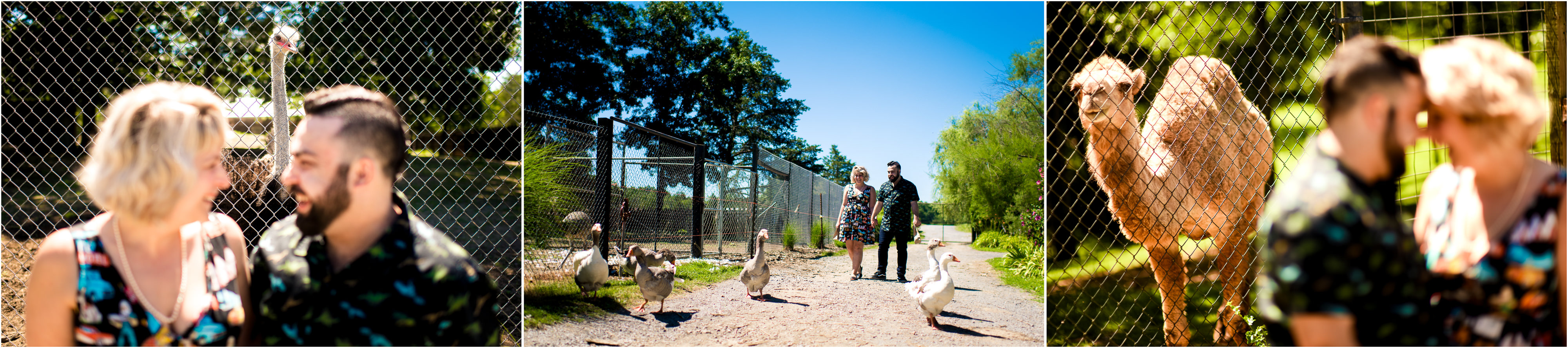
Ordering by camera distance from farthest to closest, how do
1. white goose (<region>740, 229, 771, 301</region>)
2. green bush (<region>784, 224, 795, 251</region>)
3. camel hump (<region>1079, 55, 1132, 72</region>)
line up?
green bush (<region>784, 224, 795, 251</region>) → white goose (<region>740, 229, 771, 301</region>) → camel hump (<region>1079, 55, 1132, 72</region>)

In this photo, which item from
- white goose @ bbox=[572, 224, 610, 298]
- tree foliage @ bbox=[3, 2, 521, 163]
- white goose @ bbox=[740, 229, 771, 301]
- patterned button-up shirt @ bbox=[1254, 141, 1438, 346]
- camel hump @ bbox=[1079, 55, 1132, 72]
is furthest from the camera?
tree foliage @ bbox=[3, 2, 521, 163]

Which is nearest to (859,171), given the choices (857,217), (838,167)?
(857,217)

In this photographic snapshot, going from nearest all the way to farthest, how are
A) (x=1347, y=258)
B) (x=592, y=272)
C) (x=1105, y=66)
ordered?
(x=1347, y=258) < (x=1105, y=66) < (x=592, y=272)

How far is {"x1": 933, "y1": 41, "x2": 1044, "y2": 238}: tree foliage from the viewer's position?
9.33m

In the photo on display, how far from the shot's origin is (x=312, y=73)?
6.08 meters

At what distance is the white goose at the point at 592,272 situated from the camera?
4473 millimetres

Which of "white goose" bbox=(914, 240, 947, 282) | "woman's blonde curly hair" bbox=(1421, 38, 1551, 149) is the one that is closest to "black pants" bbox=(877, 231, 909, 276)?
"white goose" bbox=(914, 240, 947, 282)

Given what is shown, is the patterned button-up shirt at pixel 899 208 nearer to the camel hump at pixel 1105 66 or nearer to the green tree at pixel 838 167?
the camel hump at pixel 1105 66

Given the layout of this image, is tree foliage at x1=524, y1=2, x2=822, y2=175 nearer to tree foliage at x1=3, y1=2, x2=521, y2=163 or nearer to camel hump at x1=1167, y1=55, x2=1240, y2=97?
tree foliage at x1=3, y1=2, x2=521, y2=163

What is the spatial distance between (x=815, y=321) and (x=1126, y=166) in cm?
218

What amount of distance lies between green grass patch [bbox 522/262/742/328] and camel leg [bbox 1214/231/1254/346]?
3392mm

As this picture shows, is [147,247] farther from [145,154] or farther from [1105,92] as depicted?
[1105,92]

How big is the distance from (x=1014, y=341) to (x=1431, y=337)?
294cm

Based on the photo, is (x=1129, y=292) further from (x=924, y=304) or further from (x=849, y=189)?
(x=849, y=189)
